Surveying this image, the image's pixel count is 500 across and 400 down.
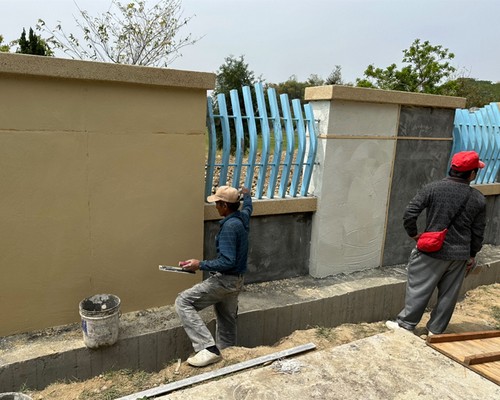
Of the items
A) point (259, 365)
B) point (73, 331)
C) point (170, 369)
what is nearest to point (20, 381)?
point (73, 331)

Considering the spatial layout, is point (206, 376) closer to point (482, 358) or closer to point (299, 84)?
point (482, 358)

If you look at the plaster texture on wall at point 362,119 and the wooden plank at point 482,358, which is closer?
the wooden plank at point 482,358

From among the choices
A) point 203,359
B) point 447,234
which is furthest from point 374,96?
point 203,359

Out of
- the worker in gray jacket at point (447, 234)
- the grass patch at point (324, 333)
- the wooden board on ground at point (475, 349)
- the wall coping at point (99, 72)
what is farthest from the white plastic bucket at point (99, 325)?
the worker in gray jacket at point (447, 234)

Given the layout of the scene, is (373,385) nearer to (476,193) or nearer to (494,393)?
(494,393)

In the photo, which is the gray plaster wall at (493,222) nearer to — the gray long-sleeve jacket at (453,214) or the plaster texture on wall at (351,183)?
the plaster texture on wall at (351,183)

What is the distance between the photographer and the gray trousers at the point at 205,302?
11.3ft

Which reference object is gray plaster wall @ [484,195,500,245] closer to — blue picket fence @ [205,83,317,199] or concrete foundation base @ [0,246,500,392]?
concrete foundation base @ [0,246,500,392]

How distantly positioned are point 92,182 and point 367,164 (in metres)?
3.37

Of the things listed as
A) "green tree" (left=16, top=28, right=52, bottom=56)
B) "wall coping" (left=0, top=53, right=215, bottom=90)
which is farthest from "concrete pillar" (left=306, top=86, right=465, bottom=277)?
"green tree" (left=16, top=28, right=52, bottom=56)

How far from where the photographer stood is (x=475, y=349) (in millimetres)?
3492

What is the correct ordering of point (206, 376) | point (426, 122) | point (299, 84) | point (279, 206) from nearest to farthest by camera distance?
point (206, 376) < point (279, 206) < point (426, 122) < point (299, 84)

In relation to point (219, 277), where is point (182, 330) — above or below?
below

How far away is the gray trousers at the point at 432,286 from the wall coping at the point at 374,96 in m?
1.94
